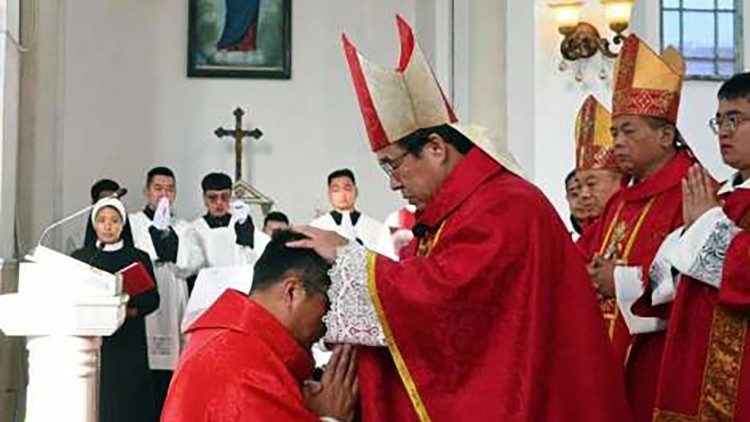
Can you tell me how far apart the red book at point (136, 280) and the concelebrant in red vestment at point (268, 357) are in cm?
347

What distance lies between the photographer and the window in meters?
9.85

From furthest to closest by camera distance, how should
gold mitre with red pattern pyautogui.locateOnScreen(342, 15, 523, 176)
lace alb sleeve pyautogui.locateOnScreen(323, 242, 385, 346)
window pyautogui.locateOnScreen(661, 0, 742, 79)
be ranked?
window pyautogui.locateOnScreen(661, 0, 742, 79) < gold mitre with red pattern pyautogui.locateOnScreen(342, 15, 523, 176) < lace alb sleeve pyautogui.locateOnScreen(323, 242, 385, 346)

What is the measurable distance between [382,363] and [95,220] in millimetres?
4248

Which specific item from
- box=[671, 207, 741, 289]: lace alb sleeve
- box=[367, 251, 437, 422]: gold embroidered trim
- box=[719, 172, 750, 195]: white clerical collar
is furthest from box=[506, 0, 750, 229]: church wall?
box=[367, 251, 437, 422]: gold embroidered trim

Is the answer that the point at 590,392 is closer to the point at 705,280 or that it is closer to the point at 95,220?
the point at 705,280

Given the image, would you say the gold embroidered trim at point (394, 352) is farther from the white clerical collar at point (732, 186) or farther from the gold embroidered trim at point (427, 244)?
the white clerical collar at point (732, 186)

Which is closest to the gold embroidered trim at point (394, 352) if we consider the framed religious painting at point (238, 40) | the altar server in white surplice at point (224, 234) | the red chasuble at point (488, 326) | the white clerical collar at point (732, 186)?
the red chasuble at point (488, 326)

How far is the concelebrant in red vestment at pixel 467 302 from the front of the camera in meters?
2.56

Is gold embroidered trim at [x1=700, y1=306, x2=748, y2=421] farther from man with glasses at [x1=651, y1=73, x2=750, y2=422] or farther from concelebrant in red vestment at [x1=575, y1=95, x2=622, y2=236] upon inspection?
concelebrant in red vestment at [x1=575, y1=95, x2=622, y2=236]

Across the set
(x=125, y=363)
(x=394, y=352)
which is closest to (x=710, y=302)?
(x=394, y=352)

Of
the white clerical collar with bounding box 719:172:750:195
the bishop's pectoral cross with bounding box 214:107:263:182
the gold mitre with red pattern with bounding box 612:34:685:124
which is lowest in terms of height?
the white clerical collar with bounding box 719:172:750:195

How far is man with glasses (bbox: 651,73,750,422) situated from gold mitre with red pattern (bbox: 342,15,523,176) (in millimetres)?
581

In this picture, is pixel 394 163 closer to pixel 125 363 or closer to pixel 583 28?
pixel 125 363

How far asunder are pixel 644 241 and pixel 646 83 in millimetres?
497
